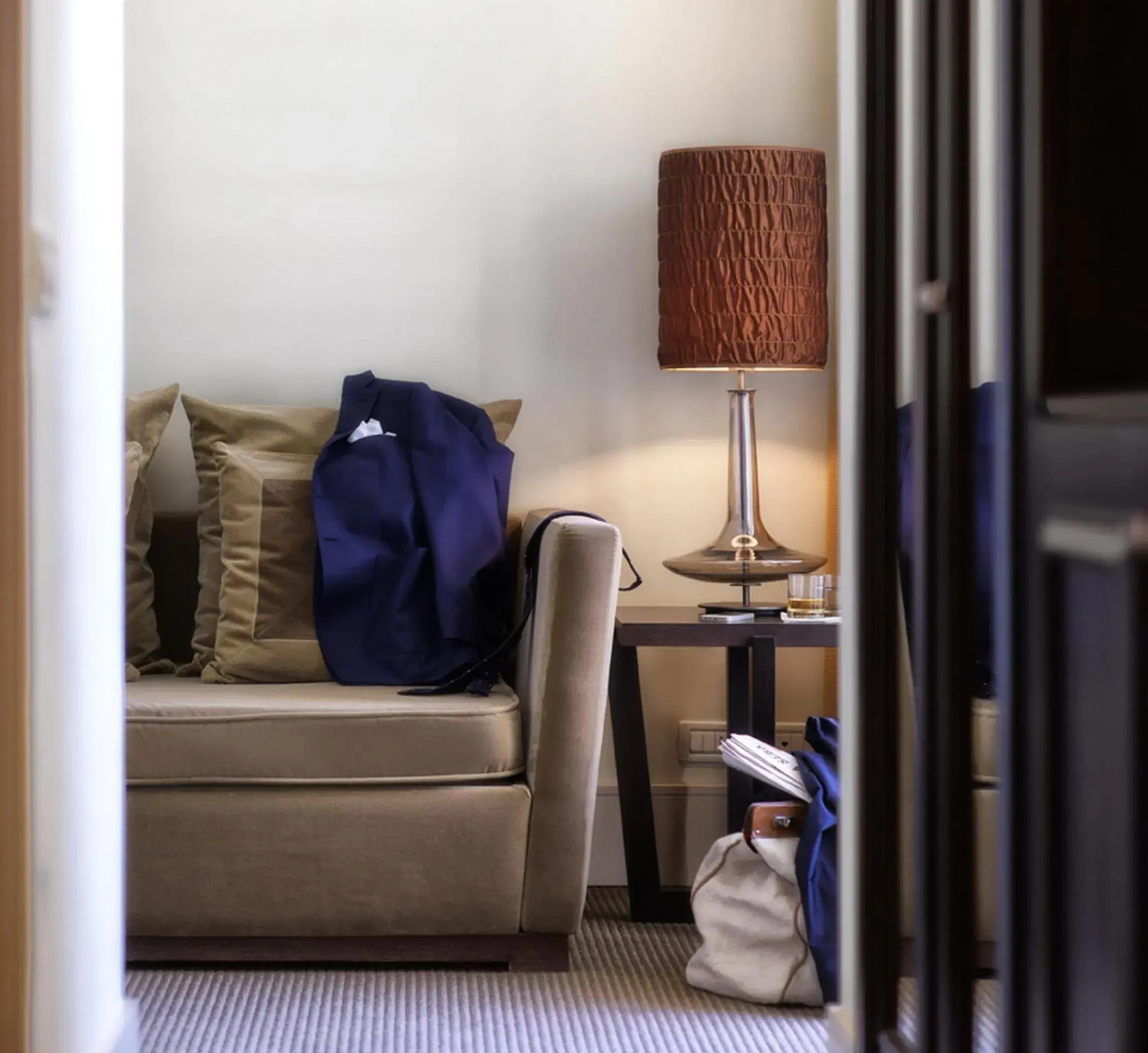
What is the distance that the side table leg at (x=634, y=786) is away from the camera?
2717 millimetres

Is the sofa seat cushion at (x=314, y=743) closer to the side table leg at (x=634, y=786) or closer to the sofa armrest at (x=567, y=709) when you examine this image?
the sofa armrest at (x=567, y=709)

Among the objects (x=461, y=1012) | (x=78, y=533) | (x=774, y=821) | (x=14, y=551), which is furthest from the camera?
(x=774, y=821)

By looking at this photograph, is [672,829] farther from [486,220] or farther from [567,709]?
[486,220]

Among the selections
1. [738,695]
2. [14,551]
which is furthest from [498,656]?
[14,551]

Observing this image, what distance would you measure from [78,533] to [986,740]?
3.47ft

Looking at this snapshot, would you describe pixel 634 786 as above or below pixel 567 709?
below

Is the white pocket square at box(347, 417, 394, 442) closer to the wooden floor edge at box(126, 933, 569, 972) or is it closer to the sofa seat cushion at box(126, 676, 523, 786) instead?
the sofa seat cushion at box(126, 676, 523, 786)

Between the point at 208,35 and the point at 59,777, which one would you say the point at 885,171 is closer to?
the point at 59,777

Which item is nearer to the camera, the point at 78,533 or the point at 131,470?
the point at 78,533

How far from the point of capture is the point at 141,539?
111 inches

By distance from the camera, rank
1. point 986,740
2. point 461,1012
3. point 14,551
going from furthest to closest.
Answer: point 461,1012 < point 986,740 < point 14,551

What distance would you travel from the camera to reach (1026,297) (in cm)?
109

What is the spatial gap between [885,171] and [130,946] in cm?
172

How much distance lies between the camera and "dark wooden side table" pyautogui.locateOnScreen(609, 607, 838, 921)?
258 cm
